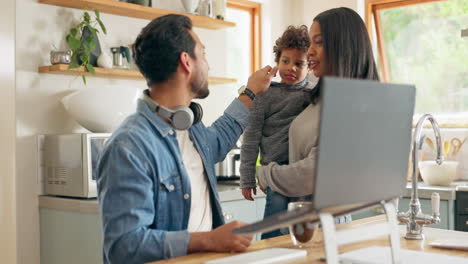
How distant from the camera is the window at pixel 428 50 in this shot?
14.2 ft

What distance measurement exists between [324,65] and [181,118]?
59 cm

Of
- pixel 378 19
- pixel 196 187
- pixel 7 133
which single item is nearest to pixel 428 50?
pixel 378 19

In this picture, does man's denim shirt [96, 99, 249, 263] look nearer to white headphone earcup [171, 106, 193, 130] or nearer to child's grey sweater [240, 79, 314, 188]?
white headphone earcup [171, 106, 193, 130]

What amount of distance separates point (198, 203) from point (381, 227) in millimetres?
675

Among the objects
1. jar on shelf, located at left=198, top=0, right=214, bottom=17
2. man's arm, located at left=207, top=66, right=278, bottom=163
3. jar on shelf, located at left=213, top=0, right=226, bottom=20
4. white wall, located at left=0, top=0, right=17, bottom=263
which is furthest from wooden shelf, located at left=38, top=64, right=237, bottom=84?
man's arm, located at left=207, top=66, right=278, bottom=163

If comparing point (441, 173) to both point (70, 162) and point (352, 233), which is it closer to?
point (70, 162)

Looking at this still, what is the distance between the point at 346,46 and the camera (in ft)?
6.64

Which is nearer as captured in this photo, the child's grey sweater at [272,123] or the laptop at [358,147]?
the laptop at [358,147]

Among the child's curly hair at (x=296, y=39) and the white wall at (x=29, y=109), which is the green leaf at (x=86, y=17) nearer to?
the white wall at (x=29, y=109)

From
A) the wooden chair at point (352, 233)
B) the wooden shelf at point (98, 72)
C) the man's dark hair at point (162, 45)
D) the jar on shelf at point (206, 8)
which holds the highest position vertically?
the jar on shelf at point (206, 8)

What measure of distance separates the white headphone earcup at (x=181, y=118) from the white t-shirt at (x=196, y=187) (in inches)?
4.5

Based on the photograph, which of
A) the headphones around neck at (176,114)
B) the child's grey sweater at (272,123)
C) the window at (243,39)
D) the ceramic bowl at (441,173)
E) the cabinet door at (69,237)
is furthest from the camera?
the window at (243,39)

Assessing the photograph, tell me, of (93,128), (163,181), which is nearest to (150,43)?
(163,181)

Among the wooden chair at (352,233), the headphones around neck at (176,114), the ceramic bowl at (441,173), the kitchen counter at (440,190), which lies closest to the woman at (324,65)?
the headphones around neck at (176,114)
